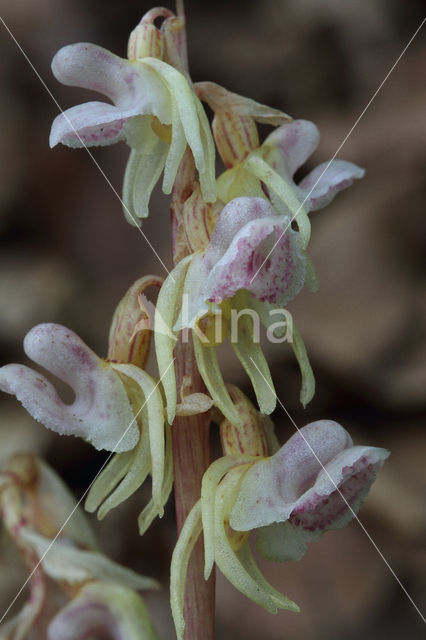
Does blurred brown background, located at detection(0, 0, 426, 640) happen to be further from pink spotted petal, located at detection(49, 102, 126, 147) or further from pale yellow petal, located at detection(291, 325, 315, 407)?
pink spotted petal, located at detection(49, 102, 126, 147)

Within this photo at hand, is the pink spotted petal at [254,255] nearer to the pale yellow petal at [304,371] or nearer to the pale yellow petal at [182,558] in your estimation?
the pale yellow petal at [304,371]

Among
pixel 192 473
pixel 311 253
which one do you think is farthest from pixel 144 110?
pixel 311 253

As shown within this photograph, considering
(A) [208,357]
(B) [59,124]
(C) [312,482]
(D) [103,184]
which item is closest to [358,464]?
(C) [312,482]

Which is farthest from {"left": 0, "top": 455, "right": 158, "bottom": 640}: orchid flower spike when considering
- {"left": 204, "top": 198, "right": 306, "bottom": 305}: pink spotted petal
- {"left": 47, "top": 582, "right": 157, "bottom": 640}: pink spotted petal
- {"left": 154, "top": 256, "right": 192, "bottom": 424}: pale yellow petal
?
{"left": 204, "top": 198, "right": 306, "bottom": 305}: pink spotted petal

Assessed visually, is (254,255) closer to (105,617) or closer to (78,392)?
(78,392)

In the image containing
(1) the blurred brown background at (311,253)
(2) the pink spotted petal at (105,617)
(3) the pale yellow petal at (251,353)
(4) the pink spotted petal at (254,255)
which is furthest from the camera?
(1) the blurred brown background at (311,253)

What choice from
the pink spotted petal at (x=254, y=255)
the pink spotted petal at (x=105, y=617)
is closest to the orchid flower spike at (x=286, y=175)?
the pink spotted petal at (x=254, y=255)
